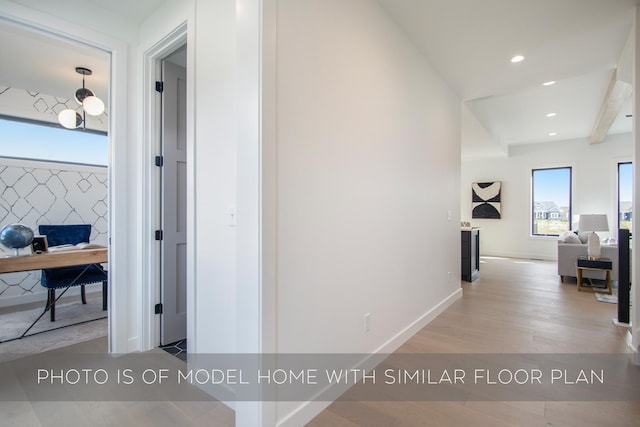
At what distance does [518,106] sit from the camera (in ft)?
16.5

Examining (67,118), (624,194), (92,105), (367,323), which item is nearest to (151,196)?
(92,105)

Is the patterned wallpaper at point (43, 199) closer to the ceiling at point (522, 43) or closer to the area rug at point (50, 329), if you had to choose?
the area rug at point (50, 329)

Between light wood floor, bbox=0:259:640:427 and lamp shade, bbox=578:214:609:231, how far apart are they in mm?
1038

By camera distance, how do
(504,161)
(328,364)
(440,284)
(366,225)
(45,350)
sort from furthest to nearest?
(504,161), (440,284), (45,350), (366,225), (328,364)

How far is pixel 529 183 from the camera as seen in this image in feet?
26.3

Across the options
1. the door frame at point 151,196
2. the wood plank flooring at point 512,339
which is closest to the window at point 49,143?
the door frame at point 151,196

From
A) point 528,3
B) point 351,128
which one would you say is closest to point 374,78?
point 351,128

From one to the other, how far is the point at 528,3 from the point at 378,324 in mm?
2717

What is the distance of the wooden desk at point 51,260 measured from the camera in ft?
8.18

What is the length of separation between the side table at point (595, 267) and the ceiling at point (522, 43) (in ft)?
8.15

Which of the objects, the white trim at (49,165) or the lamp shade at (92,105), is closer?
the lamp shade at (92,105)

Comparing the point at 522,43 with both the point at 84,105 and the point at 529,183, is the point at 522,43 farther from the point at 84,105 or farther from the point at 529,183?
the point at 529,183

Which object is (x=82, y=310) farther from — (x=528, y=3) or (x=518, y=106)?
(x=518, y=106)

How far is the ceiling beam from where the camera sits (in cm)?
387
